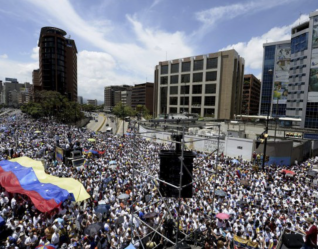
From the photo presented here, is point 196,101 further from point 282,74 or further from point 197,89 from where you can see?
point 282,74

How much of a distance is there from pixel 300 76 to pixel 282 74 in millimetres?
19640

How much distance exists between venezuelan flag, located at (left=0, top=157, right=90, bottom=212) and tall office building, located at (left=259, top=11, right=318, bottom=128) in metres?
35.8

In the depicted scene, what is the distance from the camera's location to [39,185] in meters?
10.8

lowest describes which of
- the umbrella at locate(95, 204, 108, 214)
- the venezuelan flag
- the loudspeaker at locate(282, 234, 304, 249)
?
the umbrella at locate(95, 204, 108, 214)

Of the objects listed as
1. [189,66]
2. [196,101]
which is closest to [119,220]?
[196,101]

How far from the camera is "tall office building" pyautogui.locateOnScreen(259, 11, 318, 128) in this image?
47125 mm

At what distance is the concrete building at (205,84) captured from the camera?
57.6 meters

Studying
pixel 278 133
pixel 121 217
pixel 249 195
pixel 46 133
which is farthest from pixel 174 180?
pixel 278 133

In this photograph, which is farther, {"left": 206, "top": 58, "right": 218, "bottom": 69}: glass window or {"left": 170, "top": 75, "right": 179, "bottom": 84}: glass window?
{"left": 170, "top": 75, "right": 179, "bottom": 84}: glass window

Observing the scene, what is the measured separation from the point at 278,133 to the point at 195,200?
32.4 m

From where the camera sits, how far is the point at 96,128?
65.7 m

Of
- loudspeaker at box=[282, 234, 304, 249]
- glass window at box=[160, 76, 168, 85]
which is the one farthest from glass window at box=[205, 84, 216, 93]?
loudspeaker at box=[282, 234, 304, 249]

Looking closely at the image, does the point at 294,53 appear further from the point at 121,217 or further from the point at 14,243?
the point at 14,243

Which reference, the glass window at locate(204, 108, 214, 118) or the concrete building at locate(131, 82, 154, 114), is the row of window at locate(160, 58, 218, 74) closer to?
the glass window at locate(204, 108, 214, 118)
